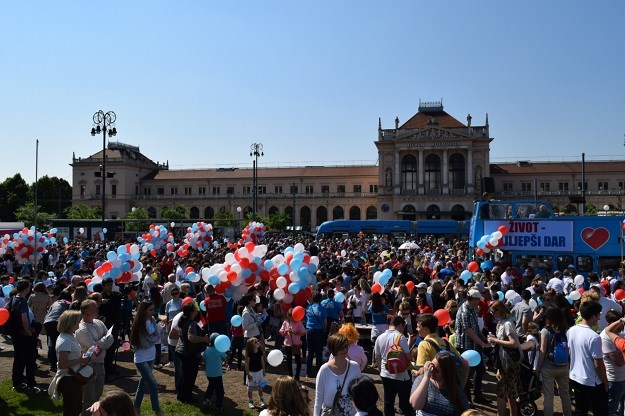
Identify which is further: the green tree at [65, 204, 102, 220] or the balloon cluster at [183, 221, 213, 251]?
the green tree at [65, 204, 102, 220]

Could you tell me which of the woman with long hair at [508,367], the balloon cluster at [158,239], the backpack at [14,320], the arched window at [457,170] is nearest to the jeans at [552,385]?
the woman with long hair at [508,367]

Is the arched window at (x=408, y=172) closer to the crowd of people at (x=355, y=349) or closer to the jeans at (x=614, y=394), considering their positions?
the crowd of people at (x=355, y=349)

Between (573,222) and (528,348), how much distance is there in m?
13.0

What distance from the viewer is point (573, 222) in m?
19.4

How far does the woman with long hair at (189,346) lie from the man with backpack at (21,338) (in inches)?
102

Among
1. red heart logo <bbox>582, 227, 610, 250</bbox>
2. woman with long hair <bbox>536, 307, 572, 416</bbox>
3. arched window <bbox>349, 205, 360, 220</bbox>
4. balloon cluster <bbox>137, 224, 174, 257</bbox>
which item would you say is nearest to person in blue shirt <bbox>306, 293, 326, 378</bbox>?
woman with long hair <bbox>536, 307, 572, 416</bbox>

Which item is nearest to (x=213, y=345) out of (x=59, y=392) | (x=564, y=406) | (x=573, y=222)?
(x=59, y=392)

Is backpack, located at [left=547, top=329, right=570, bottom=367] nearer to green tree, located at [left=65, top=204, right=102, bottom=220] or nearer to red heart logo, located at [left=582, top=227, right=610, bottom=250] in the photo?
red heart logo, located at [left=582, top=227, right=610, bottom=250]

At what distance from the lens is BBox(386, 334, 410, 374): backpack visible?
6.95m

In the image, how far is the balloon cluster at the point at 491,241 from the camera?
1959 centimetres

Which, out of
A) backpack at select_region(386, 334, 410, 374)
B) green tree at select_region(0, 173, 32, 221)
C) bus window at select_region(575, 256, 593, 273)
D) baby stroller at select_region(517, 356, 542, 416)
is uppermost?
green tree at select_region(0, 173, 32, 221)

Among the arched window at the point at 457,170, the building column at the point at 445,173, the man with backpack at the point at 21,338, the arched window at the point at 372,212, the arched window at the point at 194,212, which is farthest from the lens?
the arched window at the point at 194,212

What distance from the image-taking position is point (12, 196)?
3322 inches

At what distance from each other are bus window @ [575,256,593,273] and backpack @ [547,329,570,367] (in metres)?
13.0
